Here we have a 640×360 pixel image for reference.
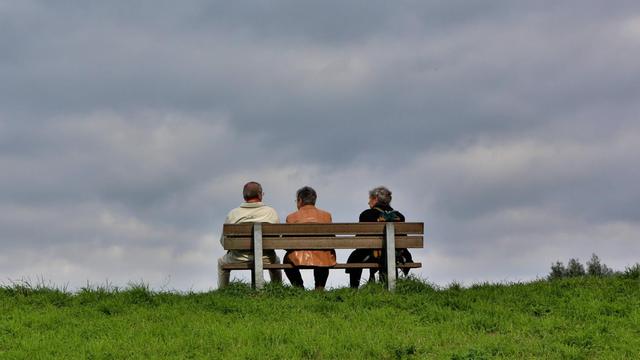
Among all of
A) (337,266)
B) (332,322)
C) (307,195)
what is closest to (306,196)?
(307,195)

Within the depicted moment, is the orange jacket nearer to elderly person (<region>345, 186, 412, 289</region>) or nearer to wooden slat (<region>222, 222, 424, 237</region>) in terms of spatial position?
wooden slat (<region>222, 222, 424, 237</region>)

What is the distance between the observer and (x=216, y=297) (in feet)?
43.8

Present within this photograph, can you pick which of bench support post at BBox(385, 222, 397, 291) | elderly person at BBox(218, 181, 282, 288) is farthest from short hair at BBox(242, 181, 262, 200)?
bench support post at BBox(385, 222, 397, 291)

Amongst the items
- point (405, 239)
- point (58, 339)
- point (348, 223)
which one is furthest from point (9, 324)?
point (405, 239)

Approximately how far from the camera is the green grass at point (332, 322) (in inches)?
422

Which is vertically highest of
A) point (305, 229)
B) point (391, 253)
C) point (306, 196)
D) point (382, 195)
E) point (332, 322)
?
point (382, 195)

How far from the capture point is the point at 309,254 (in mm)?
14820

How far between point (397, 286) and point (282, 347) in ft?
13.6

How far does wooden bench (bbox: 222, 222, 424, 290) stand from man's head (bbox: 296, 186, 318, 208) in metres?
0.98

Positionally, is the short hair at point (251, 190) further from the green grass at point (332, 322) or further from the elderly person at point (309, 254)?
the green grass at point (332, 322)

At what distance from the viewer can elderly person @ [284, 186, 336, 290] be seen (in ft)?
48.6

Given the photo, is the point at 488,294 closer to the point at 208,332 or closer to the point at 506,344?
the point at 506,344

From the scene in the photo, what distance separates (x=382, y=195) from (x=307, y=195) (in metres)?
1.48

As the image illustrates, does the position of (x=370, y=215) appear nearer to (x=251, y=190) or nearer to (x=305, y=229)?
(x=305, y=229)
